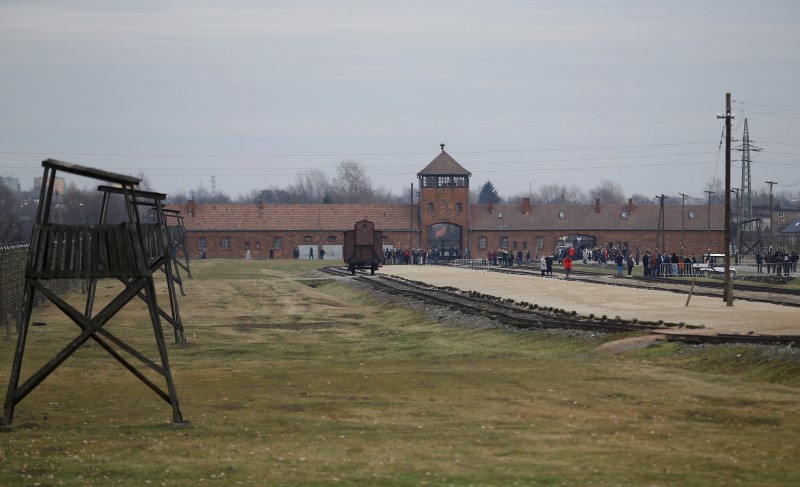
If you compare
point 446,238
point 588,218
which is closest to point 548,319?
point 588,218

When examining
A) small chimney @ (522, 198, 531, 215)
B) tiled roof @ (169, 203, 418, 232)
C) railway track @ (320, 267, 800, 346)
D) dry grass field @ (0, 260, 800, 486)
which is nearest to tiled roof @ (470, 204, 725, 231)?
small chimney @ (522, 198, 531, 215)

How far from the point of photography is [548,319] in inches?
1256

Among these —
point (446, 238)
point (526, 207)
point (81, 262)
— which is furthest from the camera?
point (446, 238)

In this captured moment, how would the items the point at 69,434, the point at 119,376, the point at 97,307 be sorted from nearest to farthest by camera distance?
the point at 69,434, the point at 119,376, the point at 97,307

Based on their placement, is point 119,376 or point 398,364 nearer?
point 119,376

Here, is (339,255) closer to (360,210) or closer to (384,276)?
(360,210)

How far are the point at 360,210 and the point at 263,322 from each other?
268 feet

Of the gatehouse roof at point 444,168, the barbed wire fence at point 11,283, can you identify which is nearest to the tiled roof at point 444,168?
the gatehouse roof at point 444,168

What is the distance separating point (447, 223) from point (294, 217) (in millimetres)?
15599

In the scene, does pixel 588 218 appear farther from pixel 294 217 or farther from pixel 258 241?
pixel 258 241

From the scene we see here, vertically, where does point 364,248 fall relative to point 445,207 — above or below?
below

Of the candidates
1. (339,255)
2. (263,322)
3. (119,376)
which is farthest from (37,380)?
(339,255)

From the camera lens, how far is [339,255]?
116 m

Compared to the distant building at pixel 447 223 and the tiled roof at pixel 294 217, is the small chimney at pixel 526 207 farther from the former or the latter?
the tiled roof at pixel 294 217
